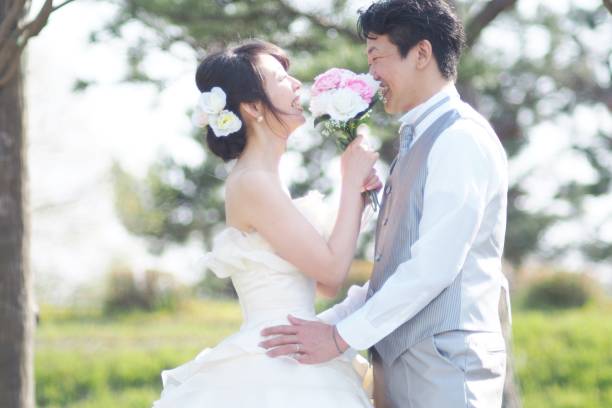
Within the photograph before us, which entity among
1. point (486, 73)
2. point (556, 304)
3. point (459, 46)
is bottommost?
point (556, 304)

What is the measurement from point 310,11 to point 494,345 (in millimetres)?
4019

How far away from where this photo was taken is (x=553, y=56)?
1538 centimetres

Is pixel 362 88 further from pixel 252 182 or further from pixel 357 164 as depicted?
pixel 252 182

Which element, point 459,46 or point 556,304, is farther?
point 556,304

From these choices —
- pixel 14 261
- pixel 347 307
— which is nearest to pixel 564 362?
pixel 14 261

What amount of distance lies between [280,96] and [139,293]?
12347 mm

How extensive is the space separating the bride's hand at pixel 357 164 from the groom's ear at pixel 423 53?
0.31 meters

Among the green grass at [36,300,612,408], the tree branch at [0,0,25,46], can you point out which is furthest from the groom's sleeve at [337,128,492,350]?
the green grass at [36,300,612,408]

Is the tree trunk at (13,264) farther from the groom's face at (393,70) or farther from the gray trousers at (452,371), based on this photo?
the gray trousers at (452,371)

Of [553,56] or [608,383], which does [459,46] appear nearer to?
[608,383]

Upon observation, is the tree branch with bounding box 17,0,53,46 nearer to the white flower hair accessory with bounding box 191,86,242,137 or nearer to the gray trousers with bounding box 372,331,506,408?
the white flower hair accessory with bounding box 191,86,242,137

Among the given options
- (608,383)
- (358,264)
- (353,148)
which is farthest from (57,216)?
(353,148)

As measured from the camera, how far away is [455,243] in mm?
2961

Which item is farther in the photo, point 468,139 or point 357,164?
point 357,164
